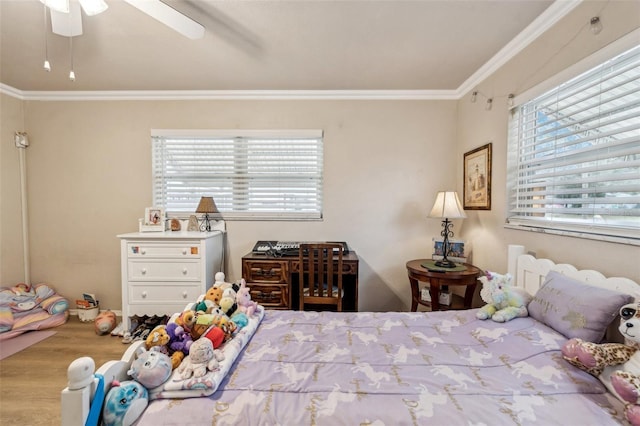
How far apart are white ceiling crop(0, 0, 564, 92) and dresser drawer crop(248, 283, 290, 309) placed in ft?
6.58

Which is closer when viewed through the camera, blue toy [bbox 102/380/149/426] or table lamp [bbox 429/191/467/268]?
blue toy [bbox 102/380/149/426]

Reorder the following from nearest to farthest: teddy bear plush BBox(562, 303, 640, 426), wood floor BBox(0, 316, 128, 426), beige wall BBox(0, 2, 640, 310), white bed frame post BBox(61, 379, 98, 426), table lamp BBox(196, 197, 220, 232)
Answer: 1. white bed frame post BBox(61, 379, 98, 426)
2. teddy bear plush BBox(562, 303, 640, 426)
3. wood floor BBox(0, 316, 128, 426)
4. table lamp BBox(196, 197, 220, 232)
5. beige wall BBox(0, 2, 640, 310)

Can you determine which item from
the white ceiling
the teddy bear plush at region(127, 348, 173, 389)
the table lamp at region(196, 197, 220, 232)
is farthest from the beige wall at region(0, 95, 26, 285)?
the teddy bear plush at region(127, 348, 173, 389)

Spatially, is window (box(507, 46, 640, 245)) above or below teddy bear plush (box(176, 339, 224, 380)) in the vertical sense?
above

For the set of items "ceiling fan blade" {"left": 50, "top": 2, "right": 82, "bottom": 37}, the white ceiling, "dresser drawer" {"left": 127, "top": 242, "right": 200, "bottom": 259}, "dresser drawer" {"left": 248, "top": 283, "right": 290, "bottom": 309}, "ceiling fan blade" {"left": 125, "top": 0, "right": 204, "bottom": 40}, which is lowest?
"dresser drawer" {"left": 248, "top": 283, "right": 290, "bottom": 309}

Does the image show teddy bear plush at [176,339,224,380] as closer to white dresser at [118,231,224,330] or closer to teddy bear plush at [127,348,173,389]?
teddy bear plush at [127,348,173,389]

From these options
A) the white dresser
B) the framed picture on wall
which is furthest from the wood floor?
the framed picture on wall

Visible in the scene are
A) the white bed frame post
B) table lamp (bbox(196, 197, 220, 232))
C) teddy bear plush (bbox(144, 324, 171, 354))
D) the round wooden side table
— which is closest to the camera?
the white bed frame post

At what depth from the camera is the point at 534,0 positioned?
1.56 metres

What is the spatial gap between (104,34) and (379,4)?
1.97 meters

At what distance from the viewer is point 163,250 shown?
244 centimetres

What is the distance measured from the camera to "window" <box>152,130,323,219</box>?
2914 millimetres

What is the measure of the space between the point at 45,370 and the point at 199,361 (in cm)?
202

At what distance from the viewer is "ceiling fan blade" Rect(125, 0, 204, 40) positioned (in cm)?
131
